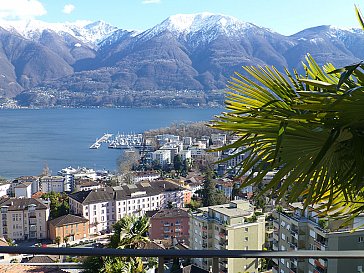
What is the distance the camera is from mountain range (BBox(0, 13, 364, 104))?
97938 mm

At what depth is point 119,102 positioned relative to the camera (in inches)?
3474

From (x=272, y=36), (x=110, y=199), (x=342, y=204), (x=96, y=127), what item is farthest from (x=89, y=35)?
(x=342, y=204)

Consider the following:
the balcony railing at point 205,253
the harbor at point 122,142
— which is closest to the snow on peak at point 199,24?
the harbor at point 122,142

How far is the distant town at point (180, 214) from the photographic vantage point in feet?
5.10

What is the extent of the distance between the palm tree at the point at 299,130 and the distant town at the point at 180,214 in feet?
0.15

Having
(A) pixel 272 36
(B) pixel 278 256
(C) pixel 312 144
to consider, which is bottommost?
(B) pixel 278 256

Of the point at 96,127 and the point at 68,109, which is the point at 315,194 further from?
the point at 68,109

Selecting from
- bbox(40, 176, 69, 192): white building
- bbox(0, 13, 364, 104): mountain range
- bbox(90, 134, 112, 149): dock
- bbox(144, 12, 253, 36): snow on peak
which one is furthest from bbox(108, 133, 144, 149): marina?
bbox(144, 12, 253, 36): snow on peak

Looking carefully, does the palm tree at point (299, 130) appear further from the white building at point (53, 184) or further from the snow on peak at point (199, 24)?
the snow on peak at point (199, 24)

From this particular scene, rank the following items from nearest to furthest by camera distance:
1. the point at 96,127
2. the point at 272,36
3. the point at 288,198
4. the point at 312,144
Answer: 1. the point at 312,144
2. the point at 288,198
3. the point at 96,127
4. the point at 272,36

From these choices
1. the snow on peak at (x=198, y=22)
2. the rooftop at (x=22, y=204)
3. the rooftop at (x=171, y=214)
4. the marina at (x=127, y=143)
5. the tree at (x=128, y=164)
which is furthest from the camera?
the snow on peak at (x=198, y=22)

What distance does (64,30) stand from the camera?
557ft

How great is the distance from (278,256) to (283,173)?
0.26 meters

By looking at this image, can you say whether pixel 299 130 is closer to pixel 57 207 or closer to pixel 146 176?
pixel 57 207
